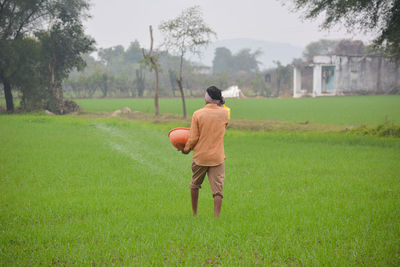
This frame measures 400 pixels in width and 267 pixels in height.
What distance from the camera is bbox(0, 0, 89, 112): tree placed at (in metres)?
27.5

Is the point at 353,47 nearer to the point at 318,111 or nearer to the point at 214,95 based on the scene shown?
the point at 318,111

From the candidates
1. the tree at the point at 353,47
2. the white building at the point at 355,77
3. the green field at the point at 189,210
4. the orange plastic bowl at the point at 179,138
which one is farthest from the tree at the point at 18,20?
the tree at the point at 353,47

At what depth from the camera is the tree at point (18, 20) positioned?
2752 centimetres

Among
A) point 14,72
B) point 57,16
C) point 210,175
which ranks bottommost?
point 210,175

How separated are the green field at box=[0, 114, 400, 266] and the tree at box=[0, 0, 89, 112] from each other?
1837 centimetres

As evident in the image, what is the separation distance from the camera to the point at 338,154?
1166 centimetres

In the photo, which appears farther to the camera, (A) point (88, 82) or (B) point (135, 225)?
(A) point (88, 82)

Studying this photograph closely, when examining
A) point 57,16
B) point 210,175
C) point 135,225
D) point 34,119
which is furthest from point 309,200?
point 57,16

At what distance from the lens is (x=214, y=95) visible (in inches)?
201

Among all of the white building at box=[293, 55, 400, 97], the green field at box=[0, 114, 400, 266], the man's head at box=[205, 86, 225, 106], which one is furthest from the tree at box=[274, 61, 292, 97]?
the man's head at box=[205, 86, 225, 106]

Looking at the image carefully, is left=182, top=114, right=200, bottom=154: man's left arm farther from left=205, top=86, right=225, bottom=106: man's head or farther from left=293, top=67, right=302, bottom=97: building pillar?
left=293, top=67, right=302, bottom=97: building pillar

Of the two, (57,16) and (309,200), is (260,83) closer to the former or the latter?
(57,16)

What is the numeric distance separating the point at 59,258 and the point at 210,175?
2160mm

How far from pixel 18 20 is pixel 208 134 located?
29373 millimetres
